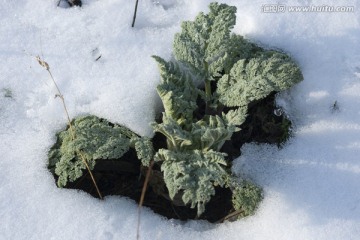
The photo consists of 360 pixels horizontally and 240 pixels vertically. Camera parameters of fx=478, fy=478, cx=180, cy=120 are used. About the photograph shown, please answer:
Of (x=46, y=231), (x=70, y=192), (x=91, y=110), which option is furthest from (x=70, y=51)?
(x=46, y=231)

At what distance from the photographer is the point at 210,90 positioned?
2592 mm

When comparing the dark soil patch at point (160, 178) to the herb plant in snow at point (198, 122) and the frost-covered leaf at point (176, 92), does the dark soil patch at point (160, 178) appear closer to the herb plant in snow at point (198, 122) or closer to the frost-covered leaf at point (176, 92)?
the herb plant in snow at point (198, 122)

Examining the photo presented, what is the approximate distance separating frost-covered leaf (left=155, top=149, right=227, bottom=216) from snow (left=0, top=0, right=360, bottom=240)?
30 centimetres

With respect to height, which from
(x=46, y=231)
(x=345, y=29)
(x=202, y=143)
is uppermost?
Answer: (x=345, y=29)

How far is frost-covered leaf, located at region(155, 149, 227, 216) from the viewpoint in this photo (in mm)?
2141

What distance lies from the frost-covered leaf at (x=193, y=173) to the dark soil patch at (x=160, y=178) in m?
0.23

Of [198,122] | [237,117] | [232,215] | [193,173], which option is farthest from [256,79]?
[232,215]

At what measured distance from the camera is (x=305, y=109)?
2.60m

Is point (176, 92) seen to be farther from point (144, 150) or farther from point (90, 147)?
point (90, 147)

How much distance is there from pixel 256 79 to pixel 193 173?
0.57 meters

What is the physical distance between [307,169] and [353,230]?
362mm

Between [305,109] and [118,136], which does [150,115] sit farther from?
[305,109]

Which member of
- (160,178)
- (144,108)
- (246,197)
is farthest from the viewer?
(144,108)

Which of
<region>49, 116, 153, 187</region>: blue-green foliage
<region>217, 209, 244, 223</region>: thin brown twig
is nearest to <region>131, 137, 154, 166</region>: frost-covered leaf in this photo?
<region>49, 116, 153, 187</region>: blue-green foliage
